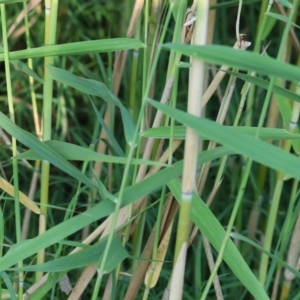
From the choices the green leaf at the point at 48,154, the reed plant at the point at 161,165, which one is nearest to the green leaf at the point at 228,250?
the reed plant at the point at 161,165

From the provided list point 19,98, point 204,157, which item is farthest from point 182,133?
point 19,98

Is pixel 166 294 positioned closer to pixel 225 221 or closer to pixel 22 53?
pixel 22 53

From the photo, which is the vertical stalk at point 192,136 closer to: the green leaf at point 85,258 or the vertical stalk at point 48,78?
the green leaf at point 85,258

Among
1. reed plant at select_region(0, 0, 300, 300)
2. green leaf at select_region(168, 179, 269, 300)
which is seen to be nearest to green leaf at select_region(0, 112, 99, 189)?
reed plant at select_region(0, 0, 300, 300)

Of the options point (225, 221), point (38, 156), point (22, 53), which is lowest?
point (225, 221)

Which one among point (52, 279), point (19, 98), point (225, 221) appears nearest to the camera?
point (52, 279)

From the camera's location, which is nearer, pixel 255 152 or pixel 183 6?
pixel 255 152
